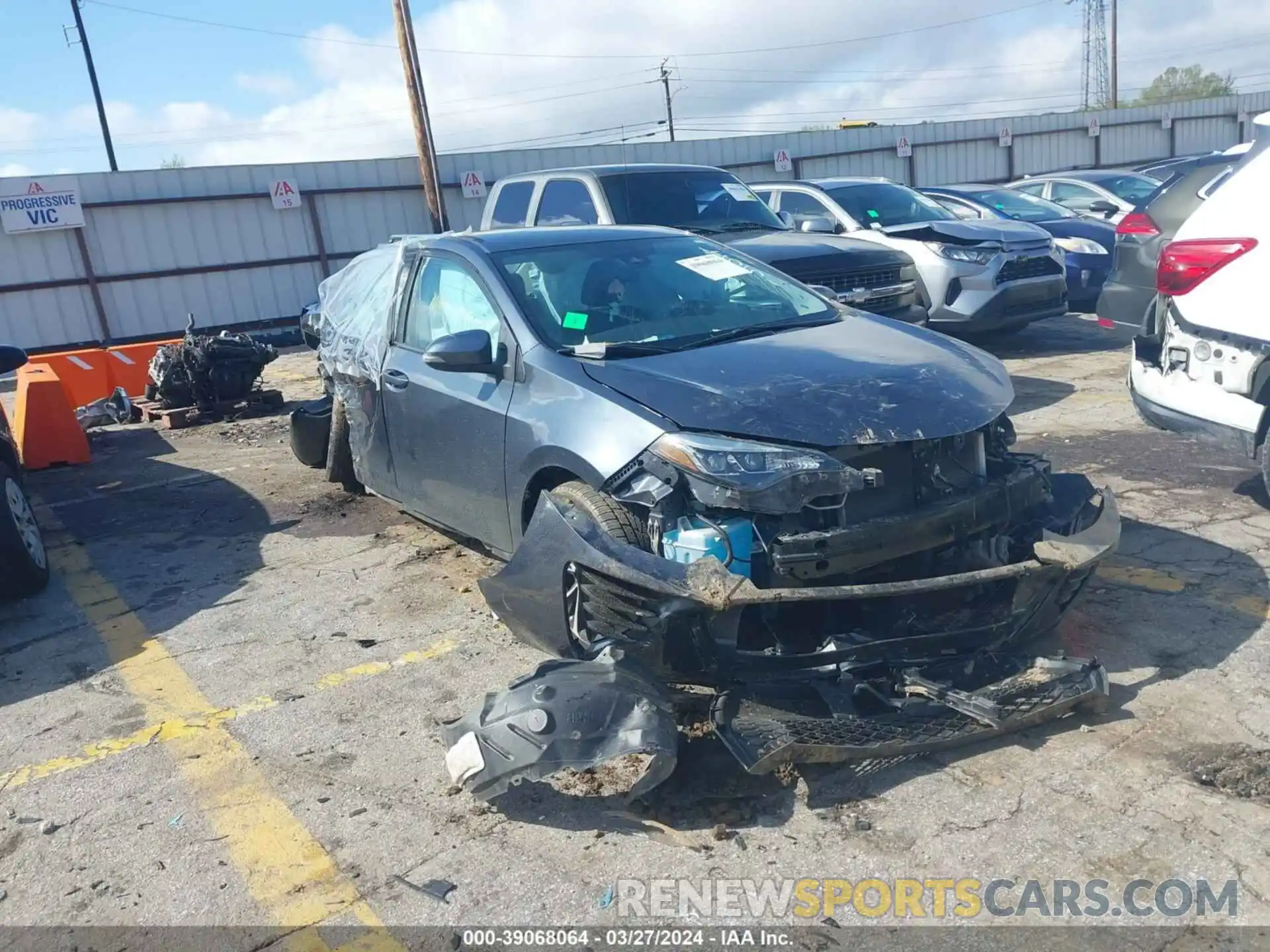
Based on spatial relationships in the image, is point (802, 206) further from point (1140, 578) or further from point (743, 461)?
point (743, 461)

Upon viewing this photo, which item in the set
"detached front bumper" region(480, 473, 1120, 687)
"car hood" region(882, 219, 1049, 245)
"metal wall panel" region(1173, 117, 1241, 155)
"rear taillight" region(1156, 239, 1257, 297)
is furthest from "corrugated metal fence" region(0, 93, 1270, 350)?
"detached front bumper" region(480, 473, 1120, 687)

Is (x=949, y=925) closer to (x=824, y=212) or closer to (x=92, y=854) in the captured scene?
(x=92, y=854)

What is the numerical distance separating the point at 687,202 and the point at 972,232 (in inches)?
107

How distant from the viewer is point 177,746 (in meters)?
3.77

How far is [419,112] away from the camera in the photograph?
1853 cm

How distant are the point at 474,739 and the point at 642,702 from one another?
0.52 meters

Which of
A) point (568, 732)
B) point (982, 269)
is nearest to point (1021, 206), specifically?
point (982, 269)

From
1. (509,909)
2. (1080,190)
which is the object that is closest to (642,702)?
(509,909)

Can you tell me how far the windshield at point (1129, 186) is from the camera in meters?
13.5

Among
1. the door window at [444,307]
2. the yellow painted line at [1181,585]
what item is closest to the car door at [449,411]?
the door window at [444,307]

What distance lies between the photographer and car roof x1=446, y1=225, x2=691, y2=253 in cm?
486

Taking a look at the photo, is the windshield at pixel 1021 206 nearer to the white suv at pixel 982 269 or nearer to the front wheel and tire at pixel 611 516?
the white suv at pixel 982 269

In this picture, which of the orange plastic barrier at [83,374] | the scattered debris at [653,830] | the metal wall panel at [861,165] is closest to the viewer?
the scattered debris at [653,830]

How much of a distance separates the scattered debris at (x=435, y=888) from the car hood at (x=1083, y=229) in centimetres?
1049
